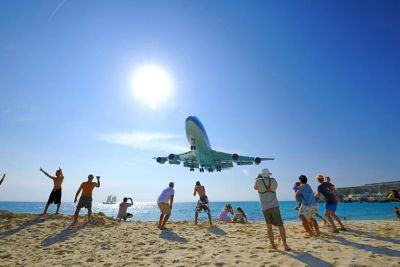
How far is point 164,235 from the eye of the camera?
27.6ft

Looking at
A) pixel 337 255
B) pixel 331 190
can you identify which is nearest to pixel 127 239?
pixel 337 255

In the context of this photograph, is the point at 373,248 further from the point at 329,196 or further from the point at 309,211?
the point at 329,196

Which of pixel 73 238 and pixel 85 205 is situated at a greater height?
pixel 85 205

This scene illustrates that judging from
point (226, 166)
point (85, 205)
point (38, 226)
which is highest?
point (226, 166)

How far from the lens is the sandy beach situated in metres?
5.11

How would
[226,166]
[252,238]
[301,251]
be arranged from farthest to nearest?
[226,166] < [252,238] < [301,251]

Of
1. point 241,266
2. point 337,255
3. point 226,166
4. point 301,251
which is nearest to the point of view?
point 241,266

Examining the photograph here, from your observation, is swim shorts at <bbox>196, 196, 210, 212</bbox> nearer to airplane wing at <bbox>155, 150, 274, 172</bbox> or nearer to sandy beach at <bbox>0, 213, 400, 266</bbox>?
sandy beach at <bbox>0, 213, 400, 266</bbox>

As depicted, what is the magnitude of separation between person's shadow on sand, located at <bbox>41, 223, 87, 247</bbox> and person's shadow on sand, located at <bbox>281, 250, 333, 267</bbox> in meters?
6.42

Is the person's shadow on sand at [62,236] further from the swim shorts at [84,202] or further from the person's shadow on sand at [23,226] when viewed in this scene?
the person's shadow on sand at [23,226]

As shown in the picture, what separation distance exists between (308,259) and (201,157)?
3308cm

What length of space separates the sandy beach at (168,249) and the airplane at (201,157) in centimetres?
2637

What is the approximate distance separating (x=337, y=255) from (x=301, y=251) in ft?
2.38

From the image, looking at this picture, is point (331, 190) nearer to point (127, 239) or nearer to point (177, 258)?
point (177, 258)
